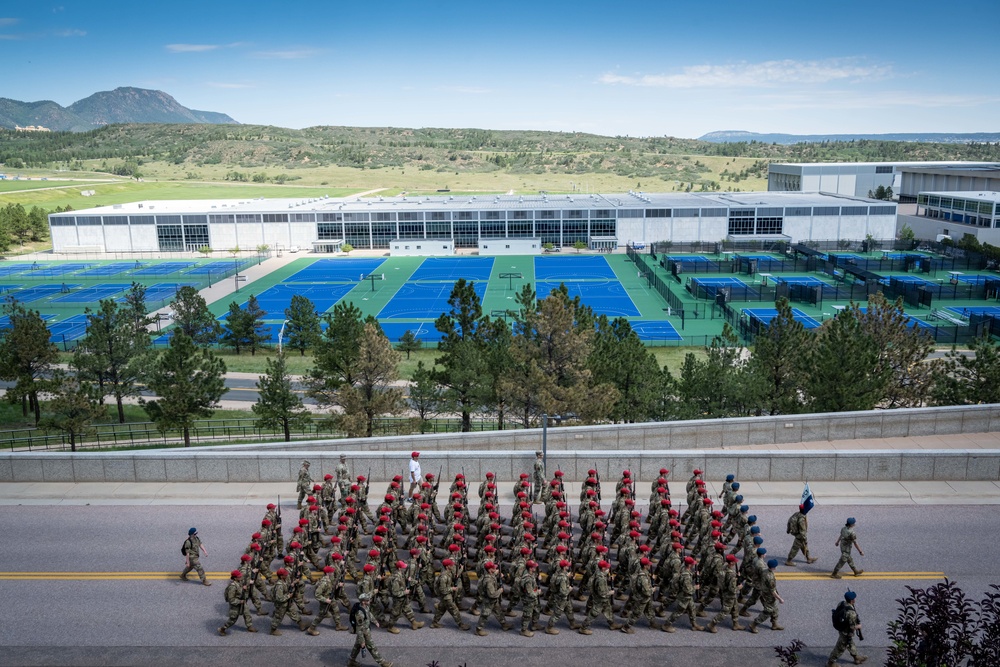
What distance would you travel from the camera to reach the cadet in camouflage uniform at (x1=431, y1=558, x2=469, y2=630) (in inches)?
550

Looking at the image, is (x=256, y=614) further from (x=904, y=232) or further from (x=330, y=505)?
(x=904, y=232)

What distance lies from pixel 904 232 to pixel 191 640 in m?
95.6

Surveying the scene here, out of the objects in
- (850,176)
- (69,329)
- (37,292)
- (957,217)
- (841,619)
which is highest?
(850,176)

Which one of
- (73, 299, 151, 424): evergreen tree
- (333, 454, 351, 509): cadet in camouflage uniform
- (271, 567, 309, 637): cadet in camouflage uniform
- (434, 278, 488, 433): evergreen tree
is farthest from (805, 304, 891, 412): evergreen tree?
(73, 299, 151, 424): evergreen tree

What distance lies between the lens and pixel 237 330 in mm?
50562

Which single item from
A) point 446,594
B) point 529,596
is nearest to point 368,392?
point 446,594

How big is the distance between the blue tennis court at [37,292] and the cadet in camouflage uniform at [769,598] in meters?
70.1

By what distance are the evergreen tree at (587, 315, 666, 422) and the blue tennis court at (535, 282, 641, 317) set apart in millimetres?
31753

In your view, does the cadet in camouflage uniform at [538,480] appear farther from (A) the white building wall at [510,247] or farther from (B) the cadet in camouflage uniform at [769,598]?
(A) the white building wall at [510,247]

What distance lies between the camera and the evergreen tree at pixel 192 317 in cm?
5055

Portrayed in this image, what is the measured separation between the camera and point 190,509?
19156 millimetres

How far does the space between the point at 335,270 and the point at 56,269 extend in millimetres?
→ 29207

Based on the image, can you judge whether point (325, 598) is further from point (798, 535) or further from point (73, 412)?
point (73, 412)

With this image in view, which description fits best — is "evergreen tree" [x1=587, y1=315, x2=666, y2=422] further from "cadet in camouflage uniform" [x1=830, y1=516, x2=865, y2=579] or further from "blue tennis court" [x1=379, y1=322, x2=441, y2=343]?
"blue tennis court" [x1=379, y1=322, x2=441, y2=343]
